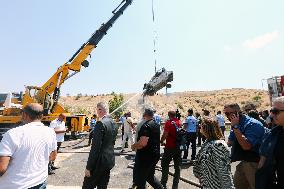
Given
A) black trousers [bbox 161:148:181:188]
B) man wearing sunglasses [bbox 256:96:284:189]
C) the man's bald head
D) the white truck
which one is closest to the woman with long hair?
man wearing sunglasses [bbox 256:96:284:189]

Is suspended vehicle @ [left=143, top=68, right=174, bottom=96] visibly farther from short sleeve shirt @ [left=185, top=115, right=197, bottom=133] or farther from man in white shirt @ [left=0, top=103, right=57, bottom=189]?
man in white shirt @ [left=0, top=103, right=57, bottom=189]

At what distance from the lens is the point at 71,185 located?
812cm

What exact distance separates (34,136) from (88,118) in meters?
19.3

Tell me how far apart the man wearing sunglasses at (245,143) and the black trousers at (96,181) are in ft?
6.41

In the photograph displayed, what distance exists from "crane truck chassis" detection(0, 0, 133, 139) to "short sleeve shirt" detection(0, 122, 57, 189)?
16.3m

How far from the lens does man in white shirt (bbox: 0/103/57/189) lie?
340 centimetres

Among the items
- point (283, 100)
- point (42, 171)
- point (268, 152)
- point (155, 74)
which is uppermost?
point (155, 74)

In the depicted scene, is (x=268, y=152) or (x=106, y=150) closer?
(x=268, y=152)

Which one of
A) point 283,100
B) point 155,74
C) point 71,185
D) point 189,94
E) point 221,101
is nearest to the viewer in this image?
point 283,100

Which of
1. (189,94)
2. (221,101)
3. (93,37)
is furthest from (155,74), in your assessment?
(189,94)

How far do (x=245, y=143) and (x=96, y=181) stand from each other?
7.45 feet

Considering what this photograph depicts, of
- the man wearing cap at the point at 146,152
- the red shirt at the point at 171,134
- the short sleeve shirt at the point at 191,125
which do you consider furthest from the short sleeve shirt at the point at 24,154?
the short sleeve shirt at the point at 191,125

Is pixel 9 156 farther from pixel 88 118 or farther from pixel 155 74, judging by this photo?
pixel 88 118

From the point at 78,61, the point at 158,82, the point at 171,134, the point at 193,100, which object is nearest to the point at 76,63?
the point at 78,61
